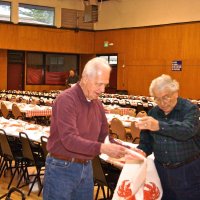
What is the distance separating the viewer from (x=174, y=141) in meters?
3.68

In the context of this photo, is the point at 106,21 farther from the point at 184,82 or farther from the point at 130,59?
the point at 184,82

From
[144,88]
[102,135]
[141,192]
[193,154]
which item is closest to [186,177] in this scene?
[193,154]

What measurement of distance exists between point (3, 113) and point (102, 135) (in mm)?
9950

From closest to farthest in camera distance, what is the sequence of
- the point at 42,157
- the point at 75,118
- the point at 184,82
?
the point at 75,118
the point at 42,157
the point at 184,82

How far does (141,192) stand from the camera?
4.00 m

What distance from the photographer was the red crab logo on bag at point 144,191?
3916 millimetres

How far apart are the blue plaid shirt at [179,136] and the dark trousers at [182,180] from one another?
3.8 inches

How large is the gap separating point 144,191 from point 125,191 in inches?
8.0

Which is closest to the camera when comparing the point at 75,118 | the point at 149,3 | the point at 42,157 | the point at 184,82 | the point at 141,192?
the point at 75,118

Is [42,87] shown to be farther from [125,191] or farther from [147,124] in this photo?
[147,124]

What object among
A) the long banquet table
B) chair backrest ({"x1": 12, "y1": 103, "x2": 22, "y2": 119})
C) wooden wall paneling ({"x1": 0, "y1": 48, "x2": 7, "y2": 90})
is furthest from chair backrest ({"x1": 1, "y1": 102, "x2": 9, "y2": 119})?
wooden wall paneling ({"x1": 0, "y1": 48, "x2": 7, "y2": 90})

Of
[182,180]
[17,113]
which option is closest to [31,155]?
[182,180]

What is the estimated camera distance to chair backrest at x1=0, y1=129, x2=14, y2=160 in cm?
692

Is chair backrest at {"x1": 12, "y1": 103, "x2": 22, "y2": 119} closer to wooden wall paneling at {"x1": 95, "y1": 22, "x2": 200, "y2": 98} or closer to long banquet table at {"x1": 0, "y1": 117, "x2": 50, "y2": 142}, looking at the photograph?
long banquet table at {"x1": 0, "y1": 117, "x2": 50, "y2": 142}
